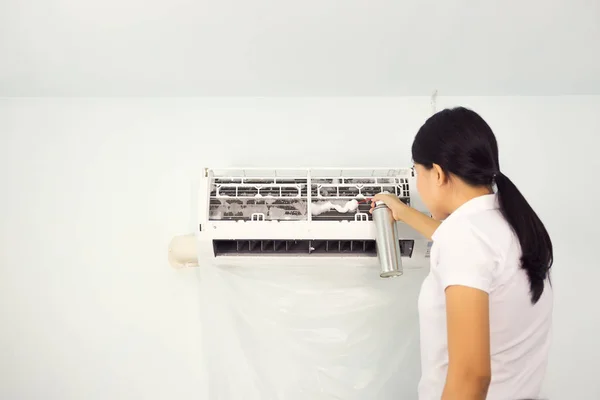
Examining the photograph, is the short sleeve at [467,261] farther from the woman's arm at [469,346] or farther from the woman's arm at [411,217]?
the woman's arm at [411,217]

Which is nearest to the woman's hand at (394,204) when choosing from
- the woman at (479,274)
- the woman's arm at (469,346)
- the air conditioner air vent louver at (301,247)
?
the air conditioner air vent louver at (301,247)

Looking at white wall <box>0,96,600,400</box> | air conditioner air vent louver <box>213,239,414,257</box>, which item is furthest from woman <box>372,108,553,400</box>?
white wall <box>0,96,600,400</box>

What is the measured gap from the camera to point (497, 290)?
812 millimetres

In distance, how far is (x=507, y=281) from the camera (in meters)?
0.81

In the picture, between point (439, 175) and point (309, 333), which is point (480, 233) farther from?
point (309, 333)

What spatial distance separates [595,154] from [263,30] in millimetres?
1216

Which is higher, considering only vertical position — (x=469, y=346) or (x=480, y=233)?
(x=480, y=233)

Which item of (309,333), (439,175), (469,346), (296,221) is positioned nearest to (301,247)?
(296,221)

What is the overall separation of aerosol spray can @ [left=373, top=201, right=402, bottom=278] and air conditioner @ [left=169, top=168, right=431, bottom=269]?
35 millimetres

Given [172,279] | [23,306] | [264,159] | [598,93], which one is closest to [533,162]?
[598,93]

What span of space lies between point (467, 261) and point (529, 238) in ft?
0.40

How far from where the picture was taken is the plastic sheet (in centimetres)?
132

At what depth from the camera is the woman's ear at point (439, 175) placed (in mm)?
901

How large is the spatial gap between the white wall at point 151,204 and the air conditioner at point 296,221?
0.32 meters
